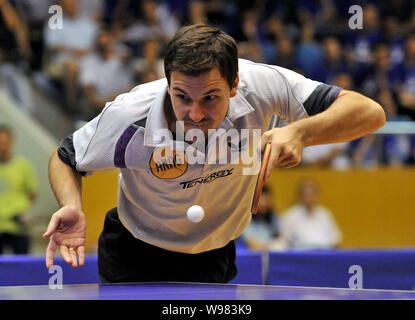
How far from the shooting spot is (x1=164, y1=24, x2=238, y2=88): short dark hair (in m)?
2.25

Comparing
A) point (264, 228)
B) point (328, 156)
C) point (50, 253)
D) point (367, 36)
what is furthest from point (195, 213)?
point (367, 36)

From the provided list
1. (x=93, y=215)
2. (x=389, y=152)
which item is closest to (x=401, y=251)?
(x=389, y=152)

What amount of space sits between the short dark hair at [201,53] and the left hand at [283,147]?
326 mm

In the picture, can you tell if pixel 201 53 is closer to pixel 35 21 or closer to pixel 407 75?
pixel 35 21

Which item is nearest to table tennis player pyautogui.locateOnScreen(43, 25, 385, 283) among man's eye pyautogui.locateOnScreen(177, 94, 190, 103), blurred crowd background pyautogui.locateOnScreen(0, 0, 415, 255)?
man's eye pyautogui.locateOnScreen(177, 94, 190, 103)

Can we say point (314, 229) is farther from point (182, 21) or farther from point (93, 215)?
point (182, 21)

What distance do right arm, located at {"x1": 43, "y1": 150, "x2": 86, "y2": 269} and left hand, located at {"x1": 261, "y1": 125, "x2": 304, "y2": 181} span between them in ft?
2.56

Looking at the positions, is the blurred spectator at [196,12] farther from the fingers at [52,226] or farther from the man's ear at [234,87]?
the fingers at [52,226]

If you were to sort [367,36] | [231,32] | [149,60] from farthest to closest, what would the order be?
[367,36] → [231,32] → [149,60]

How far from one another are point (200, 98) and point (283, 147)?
37 cm

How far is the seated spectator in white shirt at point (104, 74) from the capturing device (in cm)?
652

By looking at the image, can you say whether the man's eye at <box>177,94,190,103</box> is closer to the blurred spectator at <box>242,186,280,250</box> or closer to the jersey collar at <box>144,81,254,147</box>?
the jersey collar at <box>144,81,254,147</box>

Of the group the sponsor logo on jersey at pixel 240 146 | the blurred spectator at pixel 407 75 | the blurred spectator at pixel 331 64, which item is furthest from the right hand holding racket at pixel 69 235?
the blurred spectator at pixel 407 75

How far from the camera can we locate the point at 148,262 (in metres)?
2.80
